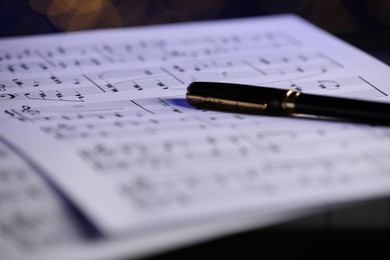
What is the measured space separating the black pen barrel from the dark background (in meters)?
0.63

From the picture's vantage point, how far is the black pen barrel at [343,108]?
0.60 metres

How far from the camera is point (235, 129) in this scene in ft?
1.98

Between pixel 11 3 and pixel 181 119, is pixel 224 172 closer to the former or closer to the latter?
pixel 181 119

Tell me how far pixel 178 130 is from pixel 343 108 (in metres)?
0.14

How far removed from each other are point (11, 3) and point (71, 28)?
117 mm

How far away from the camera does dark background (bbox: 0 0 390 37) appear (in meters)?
1.24

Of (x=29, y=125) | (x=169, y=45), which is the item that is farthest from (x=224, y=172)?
(x=169, y=45)

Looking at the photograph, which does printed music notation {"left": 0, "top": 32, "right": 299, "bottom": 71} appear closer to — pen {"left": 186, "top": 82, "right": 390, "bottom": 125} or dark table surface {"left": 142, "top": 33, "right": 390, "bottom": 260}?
pen {"left": 186, "top": 82, "right": 390, "bottom": 125}

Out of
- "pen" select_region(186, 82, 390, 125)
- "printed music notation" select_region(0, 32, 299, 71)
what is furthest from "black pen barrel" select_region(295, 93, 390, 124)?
"printed music notation" select_region(0, 32, 299, 71)

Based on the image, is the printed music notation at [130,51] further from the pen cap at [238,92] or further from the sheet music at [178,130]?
the pen cap at [238,92]

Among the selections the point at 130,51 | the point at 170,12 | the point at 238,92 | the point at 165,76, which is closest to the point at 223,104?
the point at 238,92

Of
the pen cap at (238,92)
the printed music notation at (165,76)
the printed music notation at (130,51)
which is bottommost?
the printed music notation at (130,51)

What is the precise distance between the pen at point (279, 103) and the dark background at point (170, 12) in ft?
2.00

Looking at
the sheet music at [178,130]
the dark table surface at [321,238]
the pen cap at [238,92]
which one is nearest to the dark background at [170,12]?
the sheet music at [178,130]
